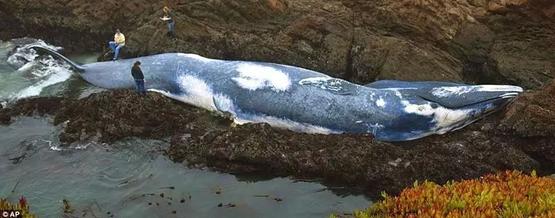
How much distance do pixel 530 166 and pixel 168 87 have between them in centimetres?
978

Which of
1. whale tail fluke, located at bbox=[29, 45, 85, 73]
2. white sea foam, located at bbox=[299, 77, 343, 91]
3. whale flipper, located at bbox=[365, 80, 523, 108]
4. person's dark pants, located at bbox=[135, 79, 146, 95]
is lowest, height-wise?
whale tail fluke, located at bbox=[29, 45, 85, 73]

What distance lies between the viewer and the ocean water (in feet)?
39.5

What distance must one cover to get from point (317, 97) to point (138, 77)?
532 centimetres

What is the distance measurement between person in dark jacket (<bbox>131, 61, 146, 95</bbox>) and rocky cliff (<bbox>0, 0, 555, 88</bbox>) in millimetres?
2666

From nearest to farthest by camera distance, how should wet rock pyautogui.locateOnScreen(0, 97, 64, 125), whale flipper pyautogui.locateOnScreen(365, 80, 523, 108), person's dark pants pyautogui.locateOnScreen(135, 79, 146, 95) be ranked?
whale flipper pyautogui.locateOnScreen(365, 80, 523, 108), wet rock pyautogui.locateOnScreen(0, 97, 64, 125), person's dark pants pyautogui.locateOnScreen(135, 79, 146, 95)

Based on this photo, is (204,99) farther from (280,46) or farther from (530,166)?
(530,166)

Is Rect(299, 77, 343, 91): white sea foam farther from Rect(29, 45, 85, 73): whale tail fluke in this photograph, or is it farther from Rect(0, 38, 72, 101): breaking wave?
Rect(0, 38, 72, 101): breaking wave

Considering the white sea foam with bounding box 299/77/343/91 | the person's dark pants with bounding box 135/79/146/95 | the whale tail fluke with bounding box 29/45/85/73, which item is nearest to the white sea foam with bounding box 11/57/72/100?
the whale tail fluke with bounding box 29/45/85/73

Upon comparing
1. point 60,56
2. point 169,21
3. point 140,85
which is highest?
point 169,21

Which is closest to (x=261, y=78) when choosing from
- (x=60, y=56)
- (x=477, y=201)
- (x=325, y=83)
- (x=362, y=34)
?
(x=325, y=83)

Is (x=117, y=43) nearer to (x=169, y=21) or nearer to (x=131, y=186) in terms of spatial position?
(x=169, y=21)

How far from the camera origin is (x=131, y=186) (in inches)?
511

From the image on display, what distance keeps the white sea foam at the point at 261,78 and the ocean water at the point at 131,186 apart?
9.08 ft

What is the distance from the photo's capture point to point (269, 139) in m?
13.8
